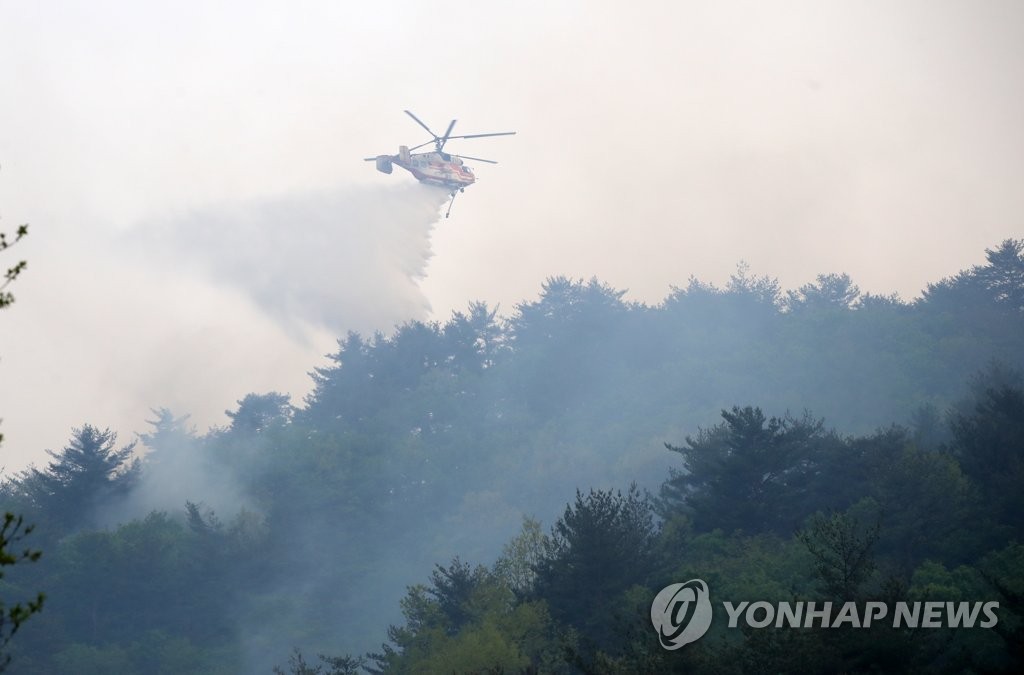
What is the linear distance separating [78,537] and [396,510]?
2030 centimetres

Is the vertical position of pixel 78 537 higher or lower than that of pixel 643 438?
lower

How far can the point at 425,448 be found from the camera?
75438mm

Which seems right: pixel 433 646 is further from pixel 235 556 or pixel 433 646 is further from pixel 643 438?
pixel 643 438

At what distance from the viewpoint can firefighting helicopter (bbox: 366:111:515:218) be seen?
182 ft

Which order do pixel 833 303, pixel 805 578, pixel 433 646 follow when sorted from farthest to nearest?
pixel 833 303 → pixel 433 646 → pixel 805 578

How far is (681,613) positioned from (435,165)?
112ft

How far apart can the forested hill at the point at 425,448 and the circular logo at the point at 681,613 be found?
14042 mm

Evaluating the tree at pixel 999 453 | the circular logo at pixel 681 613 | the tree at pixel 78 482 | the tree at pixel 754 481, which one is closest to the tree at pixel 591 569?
the circular logo at pixel 681 613

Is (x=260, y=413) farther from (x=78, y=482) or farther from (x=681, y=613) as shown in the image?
(x=681, y=613)

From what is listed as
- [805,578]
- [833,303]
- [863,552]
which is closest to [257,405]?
[833,303]

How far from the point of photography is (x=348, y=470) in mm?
69688

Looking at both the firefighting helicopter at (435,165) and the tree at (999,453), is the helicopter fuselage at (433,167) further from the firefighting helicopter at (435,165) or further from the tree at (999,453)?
the tree at (999,453)

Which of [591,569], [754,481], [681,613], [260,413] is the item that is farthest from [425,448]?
[681,613]

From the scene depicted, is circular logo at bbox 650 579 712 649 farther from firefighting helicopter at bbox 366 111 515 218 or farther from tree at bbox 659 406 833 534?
firefighting helicopter at bbox 366 111 515 218
